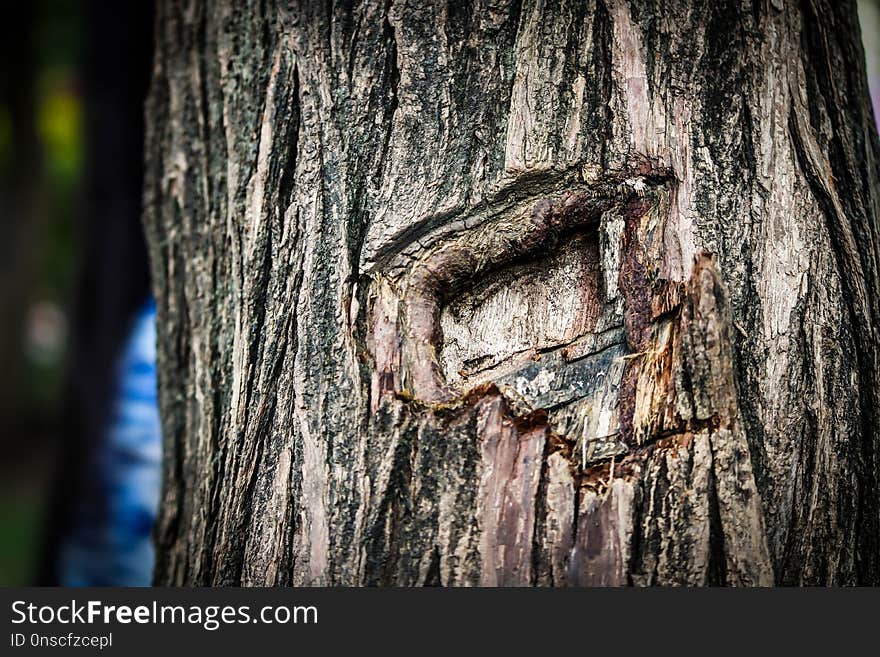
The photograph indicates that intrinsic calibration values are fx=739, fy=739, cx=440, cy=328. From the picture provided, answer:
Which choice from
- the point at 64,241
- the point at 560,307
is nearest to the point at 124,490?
the point at 560,307

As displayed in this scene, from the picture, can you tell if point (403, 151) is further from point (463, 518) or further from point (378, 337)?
point (463, 518)

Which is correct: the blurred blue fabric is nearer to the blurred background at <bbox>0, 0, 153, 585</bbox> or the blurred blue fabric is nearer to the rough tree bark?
the blurred background at <bbox>0, 0, 153, 585</bbox>

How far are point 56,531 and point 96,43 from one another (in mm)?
2142

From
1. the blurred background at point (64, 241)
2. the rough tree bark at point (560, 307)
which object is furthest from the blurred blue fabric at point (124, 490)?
the rough tree bark at point (560, 307)

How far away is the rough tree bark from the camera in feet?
4.56

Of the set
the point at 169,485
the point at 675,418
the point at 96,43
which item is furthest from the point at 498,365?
the point at 96,43

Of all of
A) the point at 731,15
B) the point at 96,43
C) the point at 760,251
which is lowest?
the point at 760,251

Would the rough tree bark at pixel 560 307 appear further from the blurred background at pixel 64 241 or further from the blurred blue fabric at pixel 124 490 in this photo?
the blurred background at pixel 64 241

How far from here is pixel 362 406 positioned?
1.42m

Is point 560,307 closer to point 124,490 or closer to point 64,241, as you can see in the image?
point 124,490

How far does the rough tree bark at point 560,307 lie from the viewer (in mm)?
1389

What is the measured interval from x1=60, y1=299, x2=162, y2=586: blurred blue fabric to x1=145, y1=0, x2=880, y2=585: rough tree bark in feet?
5.20

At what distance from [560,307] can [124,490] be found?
89.8 inches

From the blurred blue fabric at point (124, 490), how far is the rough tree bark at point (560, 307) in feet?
5.20
